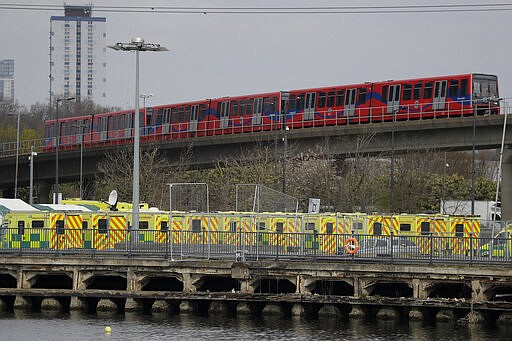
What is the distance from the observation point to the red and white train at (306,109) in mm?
72875

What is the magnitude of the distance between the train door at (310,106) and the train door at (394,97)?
6352mm

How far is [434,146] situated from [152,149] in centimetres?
2323

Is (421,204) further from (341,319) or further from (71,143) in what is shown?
(341,319)

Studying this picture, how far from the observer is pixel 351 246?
42.2 meters

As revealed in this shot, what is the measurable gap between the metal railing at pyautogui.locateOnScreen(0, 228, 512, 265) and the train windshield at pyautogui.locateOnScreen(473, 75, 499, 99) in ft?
101

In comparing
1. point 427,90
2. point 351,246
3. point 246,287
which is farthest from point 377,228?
point 427,90

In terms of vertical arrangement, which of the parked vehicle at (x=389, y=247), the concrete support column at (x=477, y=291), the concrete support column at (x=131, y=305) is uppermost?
the parked vehicle at (x=389, y=247)

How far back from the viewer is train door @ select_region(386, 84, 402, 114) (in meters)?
76.5

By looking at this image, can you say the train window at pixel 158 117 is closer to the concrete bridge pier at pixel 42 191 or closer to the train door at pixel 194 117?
the train door at pixel 194 117

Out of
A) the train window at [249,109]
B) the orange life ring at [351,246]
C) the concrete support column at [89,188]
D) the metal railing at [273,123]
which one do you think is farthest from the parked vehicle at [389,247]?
the concrete support column at [89,188]

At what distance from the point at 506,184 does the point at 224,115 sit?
22.8 meters

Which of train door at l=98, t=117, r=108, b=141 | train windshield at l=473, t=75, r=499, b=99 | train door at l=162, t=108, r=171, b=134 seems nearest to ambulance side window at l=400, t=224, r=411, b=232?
train windshield at l=473, t=75, r=499, b=99

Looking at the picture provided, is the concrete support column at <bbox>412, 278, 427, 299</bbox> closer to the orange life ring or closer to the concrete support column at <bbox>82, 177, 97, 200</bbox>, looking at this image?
the orange life ring

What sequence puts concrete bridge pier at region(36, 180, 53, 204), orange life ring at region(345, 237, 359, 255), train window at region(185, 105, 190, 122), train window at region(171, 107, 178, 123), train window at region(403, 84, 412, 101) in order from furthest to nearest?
1. concrete bridge pier at region(36, 180, 53, 204)
2. train window at region(171, 107, 178, 123)
3. train window at region(185, 105, 190, 122)
4. train window at region(403, 84, 412, 101)
5. orange life ring at region(345, 237, 359, 255)
